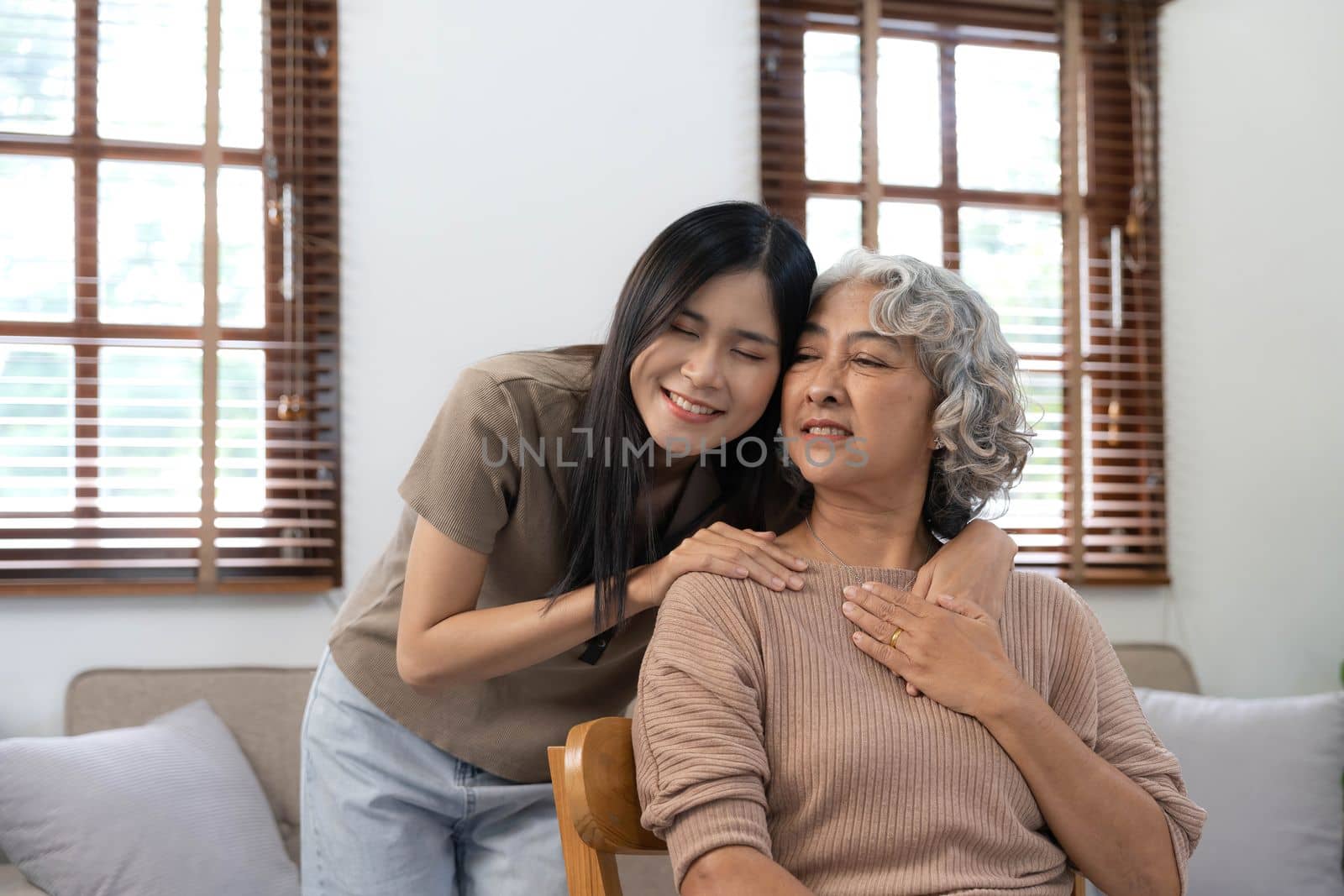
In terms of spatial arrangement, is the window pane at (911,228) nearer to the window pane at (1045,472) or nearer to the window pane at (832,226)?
the window pane at (832,226)

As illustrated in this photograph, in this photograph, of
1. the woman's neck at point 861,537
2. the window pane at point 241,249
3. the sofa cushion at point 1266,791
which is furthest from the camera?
the window pane at point 241,249

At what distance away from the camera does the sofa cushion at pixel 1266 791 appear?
7.98ft

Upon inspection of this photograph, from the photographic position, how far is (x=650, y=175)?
2998 millimetres

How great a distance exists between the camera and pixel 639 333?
1401mm

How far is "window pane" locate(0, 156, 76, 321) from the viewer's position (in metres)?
2.77

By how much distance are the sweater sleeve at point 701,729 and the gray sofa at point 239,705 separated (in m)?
1.49

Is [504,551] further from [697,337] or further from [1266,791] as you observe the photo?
[1266,791]

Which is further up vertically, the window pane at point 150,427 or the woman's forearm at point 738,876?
the window pane at point 150,427

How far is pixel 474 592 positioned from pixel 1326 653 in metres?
2.81

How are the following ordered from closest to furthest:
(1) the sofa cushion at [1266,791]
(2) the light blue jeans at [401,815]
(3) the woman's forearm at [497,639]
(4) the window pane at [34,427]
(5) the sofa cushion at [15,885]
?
(3) the woman's forearm at [497,639] → (2) the light blue jeans at [401,815] → (5) the sofa cushion at [15,885] → (1) the sofa cushion at [1266,791] → (4) the window pane at [34,427]

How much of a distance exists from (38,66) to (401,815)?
7.50 feet

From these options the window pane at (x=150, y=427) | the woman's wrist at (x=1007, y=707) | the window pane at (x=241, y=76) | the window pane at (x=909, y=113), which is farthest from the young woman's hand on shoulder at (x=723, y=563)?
the window pane at (x=909, y=113)

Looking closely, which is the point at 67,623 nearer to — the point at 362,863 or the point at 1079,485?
the point at 362,863

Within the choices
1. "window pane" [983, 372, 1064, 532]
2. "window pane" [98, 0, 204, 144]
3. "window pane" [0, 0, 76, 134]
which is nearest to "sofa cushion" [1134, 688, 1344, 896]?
"window pane" [983, 372, 1064, 532]
